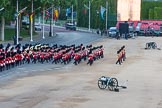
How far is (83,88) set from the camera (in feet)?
123

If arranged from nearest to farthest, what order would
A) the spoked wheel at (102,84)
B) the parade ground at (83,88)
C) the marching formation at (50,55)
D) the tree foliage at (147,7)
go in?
1. the parade ground at (83,88)
2. the spoked wheel at (102,84)
3. the marching formation at (50,55)
4. the tree foliage at (147,7)

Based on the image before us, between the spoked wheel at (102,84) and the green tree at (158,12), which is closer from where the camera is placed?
the spoked wheel at (102,84)

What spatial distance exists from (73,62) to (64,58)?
2229 mm

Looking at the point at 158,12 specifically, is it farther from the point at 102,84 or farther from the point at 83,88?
the point at 102,84

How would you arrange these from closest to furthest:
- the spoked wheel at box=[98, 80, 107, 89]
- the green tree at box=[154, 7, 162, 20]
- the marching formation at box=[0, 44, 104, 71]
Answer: the spoked wheel at box=[98, 80, 107, 89] < the marching formation at box=[0, 44, 104, 71] < the green tree at box=[154, 7, 162, 20]

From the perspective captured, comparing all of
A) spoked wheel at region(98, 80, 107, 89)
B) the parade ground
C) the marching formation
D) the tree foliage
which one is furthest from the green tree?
spoked wheel at region(98, 80, 107, 89)

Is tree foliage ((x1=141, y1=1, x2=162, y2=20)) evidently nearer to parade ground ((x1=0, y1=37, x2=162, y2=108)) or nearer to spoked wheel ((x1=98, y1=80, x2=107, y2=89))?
parade ground ((x1=0, y1=37, x2=162, y2=108))

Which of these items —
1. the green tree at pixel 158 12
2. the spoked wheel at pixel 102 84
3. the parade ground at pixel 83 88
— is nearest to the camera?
the parade ground at pixel 83 88

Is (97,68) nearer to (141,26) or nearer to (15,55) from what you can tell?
(15,55)

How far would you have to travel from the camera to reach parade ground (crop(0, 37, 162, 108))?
31.8 metres

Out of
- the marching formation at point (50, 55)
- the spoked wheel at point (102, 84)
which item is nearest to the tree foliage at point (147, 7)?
the marching formation at point (50, 55)

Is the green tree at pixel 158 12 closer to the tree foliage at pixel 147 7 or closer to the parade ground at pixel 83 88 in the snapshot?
the tree foliage at pixel 147 7

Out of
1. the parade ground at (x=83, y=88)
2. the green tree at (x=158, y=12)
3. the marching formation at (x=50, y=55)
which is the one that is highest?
the green tree at (x=158, y=12)

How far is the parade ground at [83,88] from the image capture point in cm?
3184
